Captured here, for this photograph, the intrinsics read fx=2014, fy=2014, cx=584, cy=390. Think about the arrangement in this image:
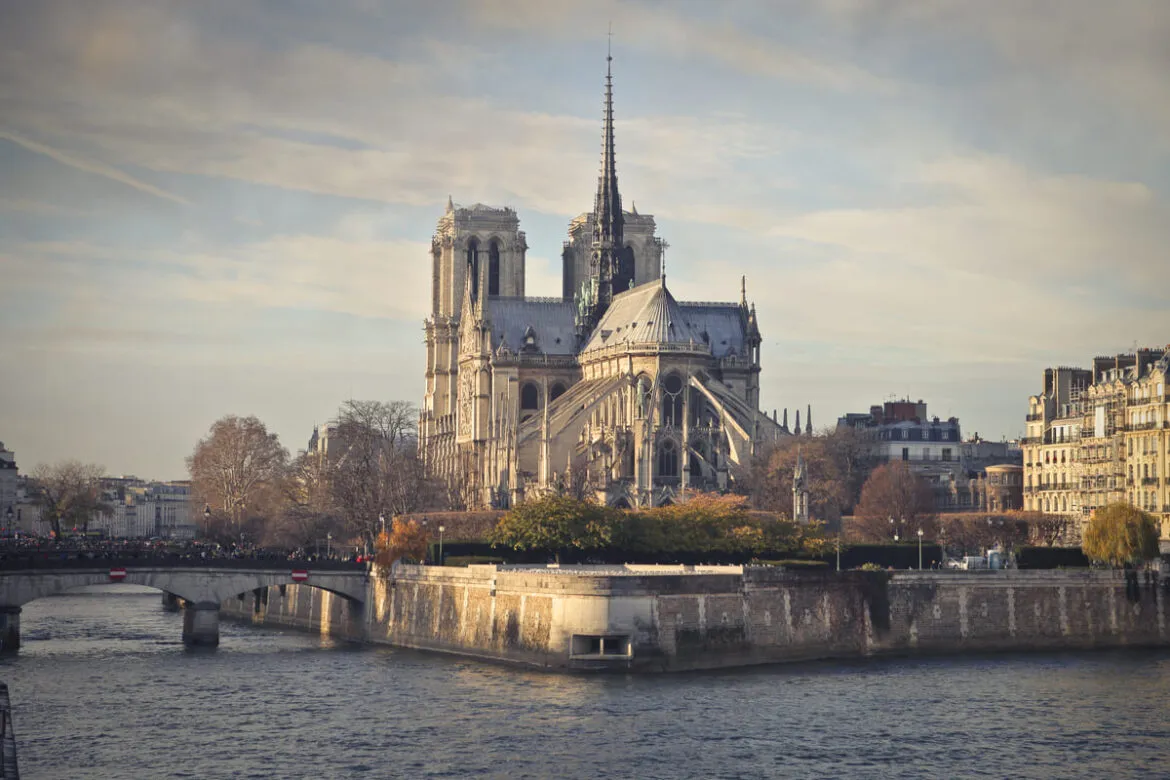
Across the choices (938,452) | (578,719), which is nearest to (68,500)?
(938,452)

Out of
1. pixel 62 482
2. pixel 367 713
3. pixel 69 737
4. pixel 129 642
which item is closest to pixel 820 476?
pixel 129 642

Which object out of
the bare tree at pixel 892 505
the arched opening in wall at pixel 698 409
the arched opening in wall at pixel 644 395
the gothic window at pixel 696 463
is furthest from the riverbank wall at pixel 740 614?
the arched opening in wall at pixel 698 409

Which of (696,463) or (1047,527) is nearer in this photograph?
(1047,527)

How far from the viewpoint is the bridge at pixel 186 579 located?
255 ft

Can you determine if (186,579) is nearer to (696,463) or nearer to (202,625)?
(202,625)

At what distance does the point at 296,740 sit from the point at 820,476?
6214 centimetres

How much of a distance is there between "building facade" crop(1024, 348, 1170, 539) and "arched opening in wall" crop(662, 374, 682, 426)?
24.6 m

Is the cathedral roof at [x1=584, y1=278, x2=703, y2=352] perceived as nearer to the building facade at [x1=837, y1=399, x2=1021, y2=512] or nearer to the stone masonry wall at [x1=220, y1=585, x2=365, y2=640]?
the building facade at [x1=837, y1=399, x2=1021, y2=512]

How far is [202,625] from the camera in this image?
266 ft

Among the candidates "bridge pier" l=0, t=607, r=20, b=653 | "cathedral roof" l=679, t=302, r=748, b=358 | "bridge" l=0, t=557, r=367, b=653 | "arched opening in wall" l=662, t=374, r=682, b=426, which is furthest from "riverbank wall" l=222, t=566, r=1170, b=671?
"cathedral roof" l=679, t=302, r=748, b=358

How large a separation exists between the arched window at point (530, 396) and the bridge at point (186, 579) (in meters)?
57.2

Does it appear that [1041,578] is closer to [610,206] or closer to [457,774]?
[457,774]

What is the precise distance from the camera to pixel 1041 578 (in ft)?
253

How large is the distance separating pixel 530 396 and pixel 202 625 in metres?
63.5
